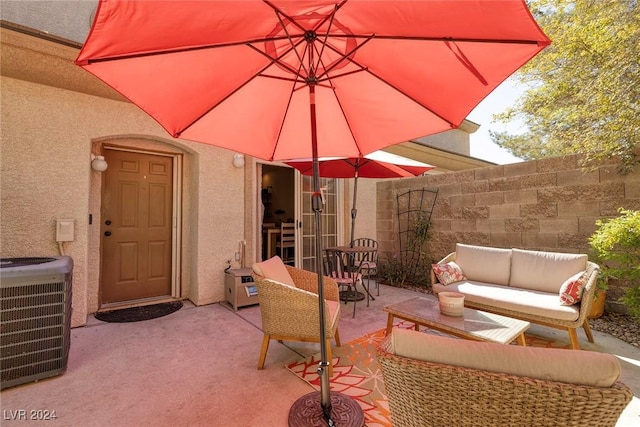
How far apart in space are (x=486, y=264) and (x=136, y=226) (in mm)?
4813

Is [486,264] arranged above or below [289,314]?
above

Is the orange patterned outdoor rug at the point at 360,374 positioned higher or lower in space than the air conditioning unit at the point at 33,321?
lower

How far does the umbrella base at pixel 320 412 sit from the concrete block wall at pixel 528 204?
376cm

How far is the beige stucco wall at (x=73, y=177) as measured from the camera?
2982 millimetres

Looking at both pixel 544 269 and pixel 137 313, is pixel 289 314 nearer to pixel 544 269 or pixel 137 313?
pixel 137 313

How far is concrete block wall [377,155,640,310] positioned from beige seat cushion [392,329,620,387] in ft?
12.5

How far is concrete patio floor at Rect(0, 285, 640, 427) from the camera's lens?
182cm

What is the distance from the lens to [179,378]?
7.33 ft

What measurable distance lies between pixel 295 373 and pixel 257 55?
229 centimetres

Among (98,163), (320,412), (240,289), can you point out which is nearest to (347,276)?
(240,289)

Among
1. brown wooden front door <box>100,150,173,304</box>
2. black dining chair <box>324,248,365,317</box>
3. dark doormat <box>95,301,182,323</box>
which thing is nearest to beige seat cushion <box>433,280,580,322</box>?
black dining chair <box>324,248,365,317</box>

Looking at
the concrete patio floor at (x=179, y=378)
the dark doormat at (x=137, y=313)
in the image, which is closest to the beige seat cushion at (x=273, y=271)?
the concrete patio floor at (x=179, y=378)

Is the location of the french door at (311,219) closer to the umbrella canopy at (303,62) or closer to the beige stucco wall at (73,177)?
the beige stucco wall at (73,177)

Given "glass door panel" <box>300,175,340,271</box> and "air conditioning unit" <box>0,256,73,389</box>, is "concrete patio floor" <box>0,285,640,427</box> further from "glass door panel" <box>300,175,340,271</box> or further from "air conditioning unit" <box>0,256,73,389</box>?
"glass door panel" <box>300,175,340,271</box>
